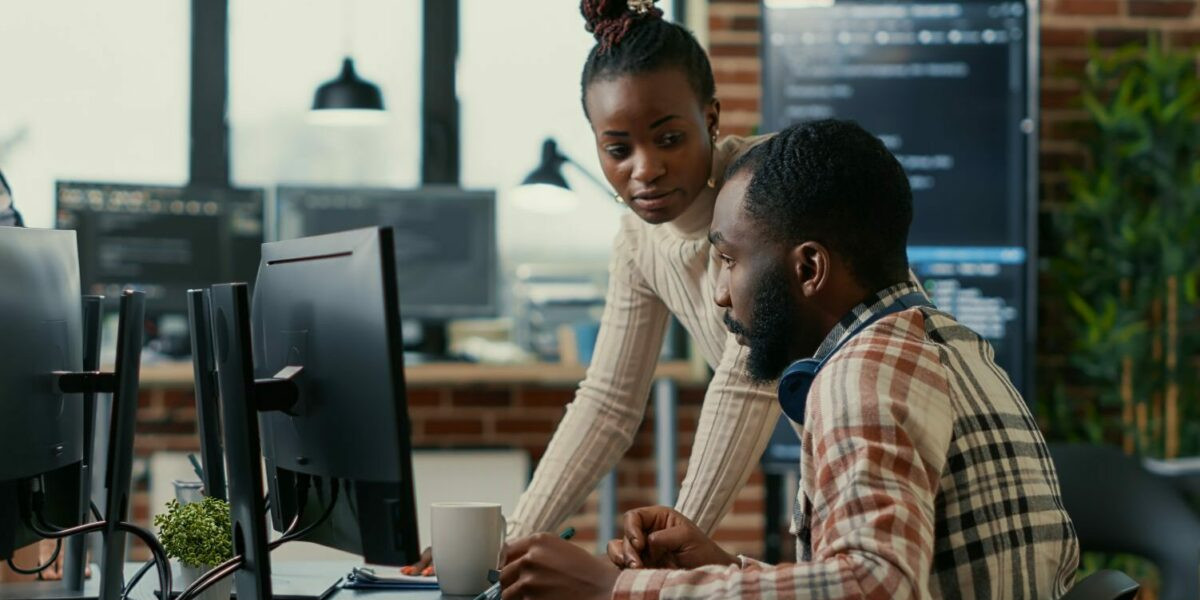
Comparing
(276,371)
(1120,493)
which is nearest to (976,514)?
(276,371)

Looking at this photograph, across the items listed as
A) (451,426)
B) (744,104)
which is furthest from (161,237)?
(744,104)

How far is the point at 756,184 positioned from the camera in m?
1.17

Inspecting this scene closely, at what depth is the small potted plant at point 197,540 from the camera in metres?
1.27

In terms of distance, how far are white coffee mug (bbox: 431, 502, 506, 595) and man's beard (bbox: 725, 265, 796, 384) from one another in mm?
372

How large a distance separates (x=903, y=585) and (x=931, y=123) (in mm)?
2761

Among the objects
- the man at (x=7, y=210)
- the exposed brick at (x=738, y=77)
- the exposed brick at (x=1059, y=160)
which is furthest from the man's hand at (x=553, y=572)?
the exposed brick at (x=1059, y=160)

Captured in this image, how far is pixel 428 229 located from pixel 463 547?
2517mm

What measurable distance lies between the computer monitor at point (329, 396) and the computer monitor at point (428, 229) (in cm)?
256

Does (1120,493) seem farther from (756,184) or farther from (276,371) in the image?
(276,371)

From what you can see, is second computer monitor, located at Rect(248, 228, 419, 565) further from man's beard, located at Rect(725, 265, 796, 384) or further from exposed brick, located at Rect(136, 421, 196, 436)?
exposed brick, located at Rect(136, 421, 196, 436)

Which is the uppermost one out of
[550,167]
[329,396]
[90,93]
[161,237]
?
[90,93]

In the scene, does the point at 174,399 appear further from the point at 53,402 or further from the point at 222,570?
the point at 222,570

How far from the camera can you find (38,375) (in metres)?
1.24

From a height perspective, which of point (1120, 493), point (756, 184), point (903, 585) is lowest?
point (1120, 493)
